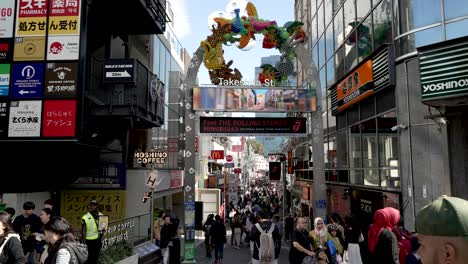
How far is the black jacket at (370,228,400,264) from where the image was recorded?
6.04 meters

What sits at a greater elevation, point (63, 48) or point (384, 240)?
point (63, 48)

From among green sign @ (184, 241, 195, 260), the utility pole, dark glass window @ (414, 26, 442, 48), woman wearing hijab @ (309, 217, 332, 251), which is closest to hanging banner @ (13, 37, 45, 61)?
green sign @ (184, 241, 195, 260)

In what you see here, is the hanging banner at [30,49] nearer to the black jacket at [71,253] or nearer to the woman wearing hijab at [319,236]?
the woman wearing hijab at [319,236]

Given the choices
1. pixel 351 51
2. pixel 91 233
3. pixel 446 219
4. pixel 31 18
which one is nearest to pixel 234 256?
pixel 91 233

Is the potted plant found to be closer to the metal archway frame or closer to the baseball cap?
the metal archway frame

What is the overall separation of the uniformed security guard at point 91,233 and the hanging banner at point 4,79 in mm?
7177

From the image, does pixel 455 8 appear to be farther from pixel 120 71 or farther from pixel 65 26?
pixel 65 26

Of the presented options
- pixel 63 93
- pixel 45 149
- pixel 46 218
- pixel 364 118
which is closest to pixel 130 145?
pixel 45 149

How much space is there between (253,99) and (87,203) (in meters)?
7.99

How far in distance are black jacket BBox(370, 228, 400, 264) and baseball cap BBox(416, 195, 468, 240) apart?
4.40m

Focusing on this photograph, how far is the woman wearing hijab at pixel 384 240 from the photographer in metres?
6.05

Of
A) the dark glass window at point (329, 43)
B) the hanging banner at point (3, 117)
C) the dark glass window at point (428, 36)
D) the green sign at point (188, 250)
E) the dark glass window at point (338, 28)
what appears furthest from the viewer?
the dark glass window at point (329, 43)

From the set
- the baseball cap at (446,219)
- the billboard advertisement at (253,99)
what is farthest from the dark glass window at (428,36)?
the baseball cap at (446,219)

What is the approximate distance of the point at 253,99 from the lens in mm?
16938
